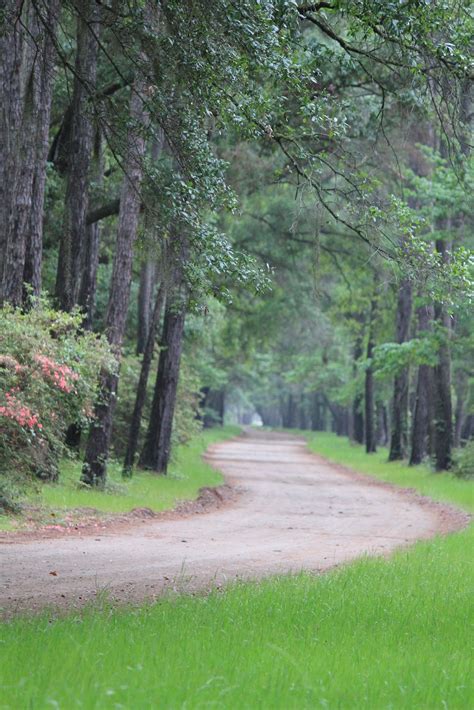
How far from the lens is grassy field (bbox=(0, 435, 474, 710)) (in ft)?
17.6

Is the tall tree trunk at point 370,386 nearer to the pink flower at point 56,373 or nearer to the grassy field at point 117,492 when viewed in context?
the grassy field at point 117,492

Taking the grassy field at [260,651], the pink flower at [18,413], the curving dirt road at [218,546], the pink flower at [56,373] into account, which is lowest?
the curving dirt road at [218,546]

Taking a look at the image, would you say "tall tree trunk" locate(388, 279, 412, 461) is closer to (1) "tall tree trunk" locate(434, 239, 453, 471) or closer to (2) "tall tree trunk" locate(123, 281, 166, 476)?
(1) "tall tree trunk" locate(434, 239, 453, 471)

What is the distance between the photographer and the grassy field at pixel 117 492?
16016 mm

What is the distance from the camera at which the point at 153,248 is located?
1149 centimetres

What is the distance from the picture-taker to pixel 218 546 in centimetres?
1333

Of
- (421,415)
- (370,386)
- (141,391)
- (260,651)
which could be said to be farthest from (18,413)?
(370,386)

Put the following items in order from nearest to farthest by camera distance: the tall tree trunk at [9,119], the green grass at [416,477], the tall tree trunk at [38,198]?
the tall tree trunk at [9,119]
the tall tree trunk at [38,198]
the green grass at [416,477]

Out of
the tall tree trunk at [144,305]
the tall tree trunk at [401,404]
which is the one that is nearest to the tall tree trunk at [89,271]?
the tall tree trunk at [144,305]

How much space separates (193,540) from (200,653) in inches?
302

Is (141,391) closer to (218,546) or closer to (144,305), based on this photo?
(144,305)

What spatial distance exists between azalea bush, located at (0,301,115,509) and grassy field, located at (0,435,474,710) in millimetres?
4436

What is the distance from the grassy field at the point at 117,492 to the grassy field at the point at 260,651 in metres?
6.13

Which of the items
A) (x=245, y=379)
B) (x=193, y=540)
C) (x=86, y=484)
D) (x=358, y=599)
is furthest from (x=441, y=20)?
(x=245, y=379)
